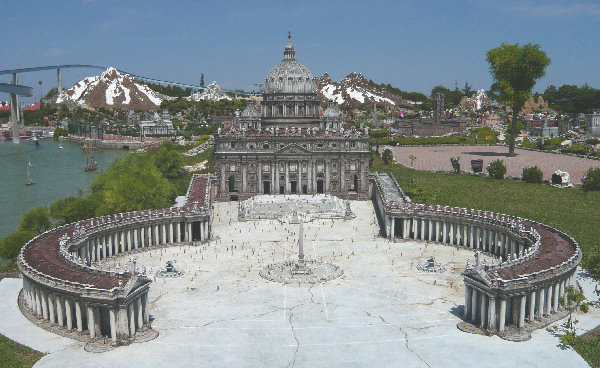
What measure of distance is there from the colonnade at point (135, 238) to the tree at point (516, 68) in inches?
3319

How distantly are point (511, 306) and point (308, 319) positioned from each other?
54.1 ft

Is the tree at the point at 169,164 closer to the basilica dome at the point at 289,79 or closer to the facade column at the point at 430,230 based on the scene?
the basilica dome at the point at 289,79

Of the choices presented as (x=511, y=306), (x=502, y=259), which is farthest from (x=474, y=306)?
(x=502, y=259)

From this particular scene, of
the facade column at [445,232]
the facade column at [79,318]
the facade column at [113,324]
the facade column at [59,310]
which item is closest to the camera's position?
the facade column at [113,324]

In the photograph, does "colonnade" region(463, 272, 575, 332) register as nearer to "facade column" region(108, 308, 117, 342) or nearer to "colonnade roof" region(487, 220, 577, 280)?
"colonnade roof" region(487, 220, 577, 280)

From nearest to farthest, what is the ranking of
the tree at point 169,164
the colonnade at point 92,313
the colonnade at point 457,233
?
the colonnade at point 92,313, the colonnade at point 457,233, the tree at point 169,164

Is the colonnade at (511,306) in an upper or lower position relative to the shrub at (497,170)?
lower

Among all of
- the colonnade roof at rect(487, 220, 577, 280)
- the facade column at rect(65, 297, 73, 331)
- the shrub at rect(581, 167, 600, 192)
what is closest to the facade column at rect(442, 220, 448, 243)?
the colonnade roof at rect(487, 220, 577, 280)

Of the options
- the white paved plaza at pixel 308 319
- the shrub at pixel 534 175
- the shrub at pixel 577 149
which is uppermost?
the shrub at pixel 577 149

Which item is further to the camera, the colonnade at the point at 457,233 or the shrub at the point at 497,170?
the shrub at the point at 497,170

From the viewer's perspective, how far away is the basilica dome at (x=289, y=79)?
122 m

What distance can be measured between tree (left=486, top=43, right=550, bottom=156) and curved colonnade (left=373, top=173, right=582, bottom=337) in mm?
65821

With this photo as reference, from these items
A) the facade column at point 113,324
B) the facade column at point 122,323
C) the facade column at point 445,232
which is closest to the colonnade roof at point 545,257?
the facade column at point 445,232

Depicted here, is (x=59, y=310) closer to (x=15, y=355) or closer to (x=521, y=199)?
(x=15, y=355)
